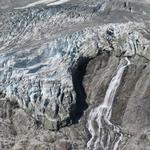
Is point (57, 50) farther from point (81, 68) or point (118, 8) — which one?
point (118, 8)

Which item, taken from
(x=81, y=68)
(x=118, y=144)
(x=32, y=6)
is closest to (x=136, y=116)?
(x=118, y=144)

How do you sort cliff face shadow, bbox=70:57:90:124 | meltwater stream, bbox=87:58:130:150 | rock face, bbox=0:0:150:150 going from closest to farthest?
meltwater stream, bbox=87:58:130:150 < rock face, bbox=0:0:150:150 < cliff face shadow, bbox=70:57:90:124

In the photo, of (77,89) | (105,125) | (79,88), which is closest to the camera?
(105,125)

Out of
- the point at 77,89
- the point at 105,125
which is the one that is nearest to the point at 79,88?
the point at 77,89

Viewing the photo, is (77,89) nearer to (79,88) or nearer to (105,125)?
(79,88)

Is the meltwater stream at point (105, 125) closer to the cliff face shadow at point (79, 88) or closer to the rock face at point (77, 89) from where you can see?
the rock face at point (77, 89)

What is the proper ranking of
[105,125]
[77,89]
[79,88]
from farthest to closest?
1. [79,88]
2. [77,89]
3. [105,125]

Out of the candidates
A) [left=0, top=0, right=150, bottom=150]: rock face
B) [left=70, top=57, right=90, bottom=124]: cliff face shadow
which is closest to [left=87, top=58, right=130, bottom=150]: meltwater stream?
[left=0, top=0, right=150, bottom=150]: rock face

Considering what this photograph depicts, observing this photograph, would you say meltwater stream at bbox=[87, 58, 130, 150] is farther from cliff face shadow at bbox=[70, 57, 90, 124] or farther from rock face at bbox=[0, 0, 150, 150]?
cliff face shadow at bbox=[70, 57, 90, 124]
